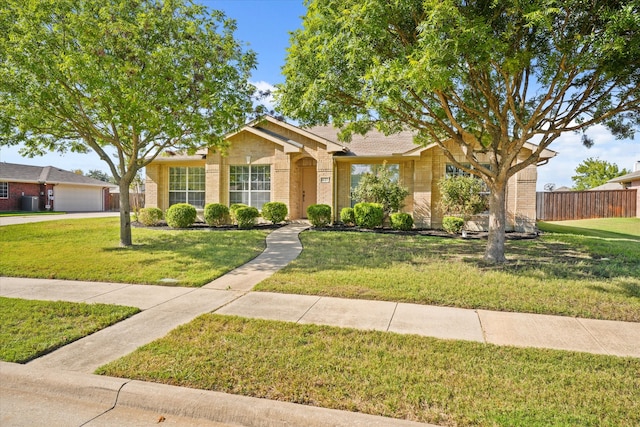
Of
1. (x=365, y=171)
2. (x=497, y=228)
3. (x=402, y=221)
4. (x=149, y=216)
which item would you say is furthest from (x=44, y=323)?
(x=365, y=171)

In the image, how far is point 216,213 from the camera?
52.2 feet

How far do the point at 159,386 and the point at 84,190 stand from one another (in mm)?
40810

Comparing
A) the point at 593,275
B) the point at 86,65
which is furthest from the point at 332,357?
the point at 86,65

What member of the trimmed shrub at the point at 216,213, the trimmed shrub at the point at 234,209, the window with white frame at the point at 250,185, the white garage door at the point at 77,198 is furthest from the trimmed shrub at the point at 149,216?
the white garage door at the point at 77,198

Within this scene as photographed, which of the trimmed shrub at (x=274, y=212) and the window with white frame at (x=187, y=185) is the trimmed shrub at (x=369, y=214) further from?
the window with white frame at (x=187, y=185)

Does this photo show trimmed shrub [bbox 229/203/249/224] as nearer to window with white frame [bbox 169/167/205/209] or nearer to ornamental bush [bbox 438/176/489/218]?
window with white frame [bbox 169/167/205/209]

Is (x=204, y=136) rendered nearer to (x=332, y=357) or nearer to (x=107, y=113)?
(x=107, y=113)

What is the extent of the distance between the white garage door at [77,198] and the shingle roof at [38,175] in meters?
0.83

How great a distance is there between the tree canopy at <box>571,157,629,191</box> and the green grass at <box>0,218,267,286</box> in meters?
48.6

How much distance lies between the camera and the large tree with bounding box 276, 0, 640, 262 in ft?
20.2

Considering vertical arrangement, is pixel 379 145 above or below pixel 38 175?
above

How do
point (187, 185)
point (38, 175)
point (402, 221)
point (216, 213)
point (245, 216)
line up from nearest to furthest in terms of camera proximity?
point (402, 221) < point (245, 216) < point (216, 213) < point (187, 185) < point (38, 175)

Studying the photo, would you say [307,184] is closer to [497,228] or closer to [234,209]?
[234,209]

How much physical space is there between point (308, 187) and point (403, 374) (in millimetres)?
15284
